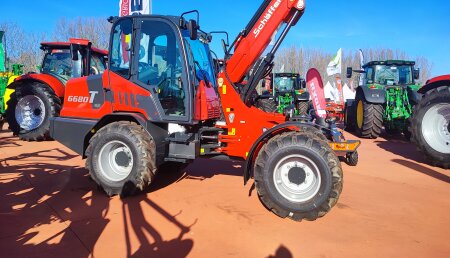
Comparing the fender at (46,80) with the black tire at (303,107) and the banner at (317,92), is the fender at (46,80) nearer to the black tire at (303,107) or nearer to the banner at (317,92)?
the banner at (317,92)

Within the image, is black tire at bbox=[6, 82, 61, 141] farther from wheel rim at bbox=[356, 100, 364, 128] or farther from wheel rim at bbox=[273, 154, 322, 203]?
wheel rim at bbox=[356, 100, 364, 128]

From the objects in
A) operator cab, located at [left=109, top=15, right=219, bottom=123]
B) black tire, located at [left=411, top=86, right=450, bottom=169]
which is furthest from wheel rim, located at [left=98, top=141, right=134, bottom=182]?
black tire, located at [left=411, top=86, right=450, bottom=169]

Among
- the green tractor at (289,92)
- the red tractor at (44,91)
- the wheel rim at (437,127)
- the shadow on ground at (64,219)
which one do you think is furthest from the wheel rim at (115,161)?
the green tractor at (289,92)

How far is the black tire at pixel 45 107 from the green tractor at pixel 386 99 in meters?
8.93

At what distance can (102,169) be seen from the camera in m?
4.87

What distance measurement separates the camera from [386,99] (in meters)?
10.3

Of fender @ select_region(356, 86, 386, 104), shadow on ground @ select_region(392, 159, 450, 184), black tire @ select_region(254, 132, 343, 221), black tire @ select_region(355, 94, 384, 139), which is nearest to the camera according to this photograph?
black tire @ select_region(254, 132, 343, 221)

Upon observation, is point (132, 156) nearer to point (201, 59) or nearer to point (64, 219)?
point (64, 219)

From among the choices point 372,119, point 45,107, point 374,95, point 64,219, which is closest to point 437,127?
point 372,119

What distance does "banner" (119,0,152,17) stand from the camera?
762 centimetres

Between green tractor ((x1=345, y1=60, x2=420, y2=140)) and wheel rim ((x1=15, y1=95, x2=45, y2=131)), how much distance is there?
9512mm

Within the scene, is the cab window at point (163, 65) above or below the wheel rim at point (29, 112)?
A: above

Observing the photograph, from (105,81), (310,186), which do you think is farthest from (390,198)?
(105,81)

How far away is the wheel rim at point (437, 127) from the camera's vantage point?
22.2 ft
